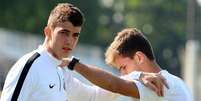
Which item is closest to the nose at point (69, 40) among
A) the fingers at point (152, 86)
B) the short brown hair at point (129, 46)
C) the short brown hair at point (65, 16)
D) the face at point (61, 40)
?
the face at point (61, 40)

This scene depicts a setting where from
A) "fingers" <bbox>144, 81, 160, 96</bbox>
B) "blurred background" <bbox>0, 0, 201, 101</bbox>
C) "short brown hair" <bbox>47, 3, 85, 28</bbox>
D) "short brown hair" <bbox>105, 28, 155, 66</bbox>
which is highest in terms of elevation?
"short brown hair" <bbox>47, 3, 85, 28</bbox>

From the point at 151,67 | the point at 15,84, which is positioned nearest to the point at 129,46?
the point at 151,67

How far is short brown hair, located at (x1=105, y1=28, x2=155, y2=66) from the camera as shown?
23.7 ft

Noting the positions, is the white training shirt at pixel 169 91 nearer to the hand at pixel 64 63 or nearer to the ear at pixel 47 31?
the hand at pixel 64 63

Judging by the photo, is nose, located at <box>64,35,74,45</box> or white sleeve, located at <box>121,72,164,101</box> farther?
white sleeve, located at <box>121,72,164,101</box>

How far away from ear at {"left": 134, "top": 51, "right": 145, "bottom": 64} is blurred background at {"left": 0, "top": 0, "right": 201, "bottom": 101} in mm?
23550

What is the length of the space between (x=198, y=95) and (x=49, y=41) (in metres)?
15.5

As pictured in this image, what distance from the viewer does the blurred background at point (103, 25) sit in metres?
38.9

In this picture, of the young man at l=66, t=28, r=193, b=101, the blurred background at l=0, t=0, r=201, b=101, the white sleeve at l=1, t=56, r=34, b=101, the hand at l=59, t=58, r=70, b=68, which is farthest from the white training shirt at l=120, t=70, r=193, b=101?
the blurred background at l=0, t=0, r=201, b=101

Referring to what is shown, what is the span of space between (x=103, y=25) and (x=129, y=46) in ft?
164

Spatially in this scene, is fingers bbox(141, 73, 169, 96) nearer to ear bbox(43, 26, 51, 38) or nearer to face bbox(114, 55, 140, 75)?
face bbox(114, 55, 140, 75)

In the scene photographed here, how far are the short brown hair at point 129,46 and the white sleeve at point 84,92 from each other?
281mm

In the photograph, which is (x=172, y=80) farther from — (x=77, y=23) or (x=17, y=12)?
(x=17, y=12)

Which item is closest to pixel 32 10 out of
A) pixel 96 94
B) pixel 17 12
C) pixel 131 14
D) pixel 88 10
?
pixel 17 12
